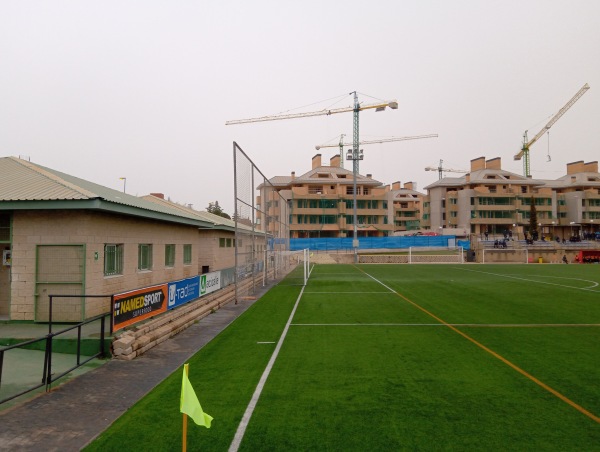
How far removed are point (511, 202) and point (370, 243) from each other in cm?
4915

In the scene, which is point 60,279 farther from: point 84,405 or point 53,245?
point 84,405

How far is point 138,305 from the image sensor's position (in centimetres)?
1209

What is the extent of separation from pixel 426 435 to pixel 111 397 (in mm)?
5436

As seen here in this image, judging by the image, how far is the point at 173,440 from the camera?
20.0ft

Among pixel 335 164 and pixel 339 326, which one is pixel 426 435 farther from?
pixel 335 164

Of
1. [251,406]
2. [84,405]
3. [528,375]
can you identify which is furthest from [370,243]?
[84,405]

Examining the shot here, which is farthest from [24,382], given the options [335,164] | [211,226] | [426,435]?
[335,164]

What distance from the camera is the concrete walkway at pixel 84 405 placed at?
6.12m

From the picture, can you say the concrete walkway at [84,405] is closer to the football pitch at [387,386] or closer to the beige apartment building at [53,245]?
the football pitch at [387,386]

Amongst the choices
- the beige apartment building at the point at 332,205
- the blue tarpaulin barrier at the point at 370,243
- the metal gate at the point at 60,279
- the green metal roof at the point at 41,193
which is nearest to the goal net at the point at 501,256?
the blue tarpaulin barrier at the point at 370,243

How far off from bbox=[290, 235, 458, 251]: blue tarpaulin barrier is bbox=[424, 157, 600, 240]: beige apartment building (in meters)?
28.7

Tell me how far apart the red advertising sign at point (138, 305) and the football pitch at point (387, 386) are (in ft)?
7.07

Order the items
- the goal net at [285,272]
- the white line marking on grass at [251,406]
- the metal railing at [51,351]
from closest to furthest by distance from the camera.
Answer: the white line marking on grass at [251,406], the metal railing at [51,351], the goal net at [285,272]

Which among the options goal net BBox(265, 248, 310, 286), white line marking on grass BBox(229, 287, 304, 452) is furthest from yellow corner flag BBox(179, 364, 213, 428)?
goal net BBox(265, 248, 310, 286)
